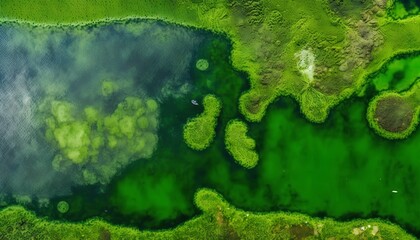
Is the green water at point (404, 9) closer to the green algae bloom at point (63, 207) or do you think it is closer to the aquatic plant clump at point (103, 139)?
the aquatic plant clump at point (103, 139)

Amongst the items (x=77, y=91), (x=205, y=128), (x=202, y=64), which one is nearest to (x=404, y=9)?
(x=202, y=64)

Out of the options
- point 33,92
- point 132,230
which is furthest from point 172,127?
point 33,92

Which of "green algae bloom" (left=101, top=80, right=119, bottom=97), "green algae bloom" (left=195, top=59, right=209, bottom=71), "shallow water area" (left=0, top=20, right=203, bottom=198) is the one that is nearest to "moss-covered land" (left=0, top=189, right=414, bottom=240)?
"shallow water area" (left=0, top=20, right=203, bottom=198)

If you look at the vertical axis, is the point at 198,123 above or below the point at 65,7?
below

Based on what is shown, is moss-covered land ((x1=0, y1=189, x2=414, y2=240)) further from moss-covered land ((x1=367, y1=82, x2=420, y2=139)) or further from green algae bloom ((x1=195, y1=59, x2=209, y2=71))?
green algae bloom ((x1=195, y1=59, x2=209, y2=71))

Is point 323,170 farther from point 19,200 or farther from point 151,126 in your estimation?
point 19,200

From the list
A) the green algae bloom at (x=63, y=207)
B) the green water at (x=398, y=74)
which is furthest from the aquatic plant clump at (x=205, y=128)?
the green water at (x=398, y=74)
